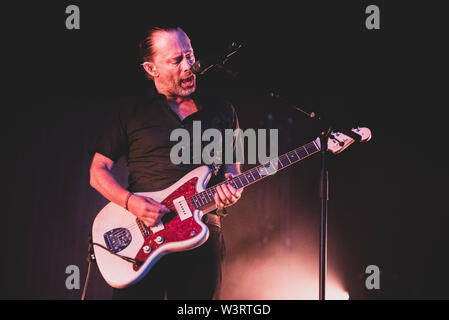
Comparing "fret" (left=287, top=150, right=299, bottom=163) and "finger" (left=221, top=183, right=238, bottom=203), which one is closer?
"finger" (left=221, top=183, right=238, bottom=203)

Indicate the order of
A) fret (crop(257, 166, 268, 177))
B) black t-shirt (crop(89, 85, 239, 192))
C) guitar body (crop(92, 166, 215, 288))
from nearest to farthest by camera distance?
guitar body (crop(92, 166, 215, 288)) → black t-shirt (crop(89, 85, 239, 192)) → fret (crop(257, 166, 268, 177))

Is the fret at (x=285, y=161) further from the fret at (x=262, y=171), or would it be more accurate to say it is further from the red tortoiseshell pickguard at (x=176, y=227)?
the red tortoiseshell pickguard at (x=176, y=227)

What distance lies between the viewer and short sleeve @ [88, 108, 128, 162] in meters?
2.28

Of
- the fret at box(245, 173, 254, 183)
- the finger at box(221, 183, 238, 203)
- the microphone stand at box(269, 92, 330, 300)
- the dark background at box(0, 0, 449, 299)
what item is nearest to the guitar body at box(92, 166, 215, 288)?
the finger at box(221, 183, 238, 203)

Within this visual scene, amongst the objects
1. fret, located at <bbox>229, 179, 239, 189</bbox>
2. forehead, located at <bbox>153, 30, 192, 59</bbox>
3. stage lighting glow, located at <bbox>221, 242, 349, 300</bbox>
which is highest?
forehead, located at <bbox>153, 30, 192, 59</bbox>

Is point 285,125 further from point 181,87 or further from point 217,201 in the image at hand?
point 217,201

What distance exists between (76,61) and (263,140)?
1753mm

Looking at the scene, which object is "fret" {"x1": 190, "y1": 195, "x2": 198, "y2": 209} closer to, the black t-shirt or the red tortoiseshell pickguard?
the red tortoiseshell pickguard

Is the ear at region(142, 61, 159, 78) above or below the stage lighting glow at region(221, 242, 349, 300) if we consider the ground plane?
above

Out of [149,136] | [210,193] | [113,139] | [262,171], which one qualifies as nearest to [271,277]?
[262,171]

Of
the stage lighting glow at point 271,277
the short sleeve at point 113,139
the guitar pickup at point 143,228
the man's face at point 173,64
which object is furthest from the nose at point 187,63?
the stage lighting glow at point 271,277

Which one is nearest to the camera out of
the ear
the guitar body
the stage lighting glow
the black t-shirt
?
the guitar body
